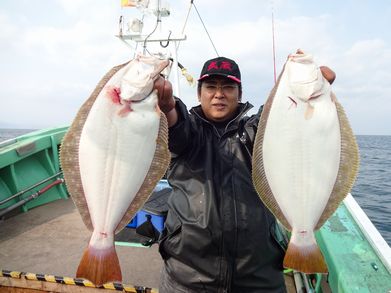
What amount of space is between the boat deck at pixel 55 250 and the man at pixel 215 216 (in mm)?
1472

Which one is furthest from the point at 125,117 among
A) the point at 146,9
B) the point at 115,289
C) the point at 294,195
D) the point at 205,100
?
the point at 146,9

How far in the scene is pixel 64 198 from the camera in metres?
6.36

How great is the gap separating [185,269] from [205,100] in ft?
3.99

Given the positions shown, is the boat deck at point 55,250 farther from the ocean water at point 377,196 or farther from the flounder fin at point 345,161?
the ocean water at point 377,196

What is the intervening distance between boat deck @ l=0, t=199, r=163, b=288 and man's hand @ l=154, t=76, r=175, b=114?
7.13 feet

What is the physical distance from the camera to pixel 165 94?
6.57 feet

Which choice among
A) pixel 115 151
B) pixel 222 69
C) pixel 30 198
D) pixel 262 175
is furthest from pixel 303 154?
pixel 30 198

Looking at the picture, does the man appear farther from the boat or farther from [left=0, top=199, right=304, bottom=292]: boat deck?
[left=0, top=199, right=304, bottom=292]: boat deck

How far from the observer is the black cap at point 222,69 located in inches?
95.8

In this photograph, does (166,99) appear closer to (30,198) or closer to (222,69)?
(222,69)

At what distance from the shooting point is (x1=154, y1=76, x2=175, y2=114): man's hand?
192 cm

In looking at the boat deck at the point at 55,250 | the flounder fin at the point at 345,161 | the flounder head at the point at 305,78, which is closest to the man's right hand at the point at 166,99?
the flounder head at the point at 305,78

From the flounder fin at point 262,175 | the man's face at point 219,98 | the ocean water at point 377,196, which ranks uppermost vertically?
the man's face at point 219,98

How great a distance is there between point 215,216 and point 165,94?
0.84 m
